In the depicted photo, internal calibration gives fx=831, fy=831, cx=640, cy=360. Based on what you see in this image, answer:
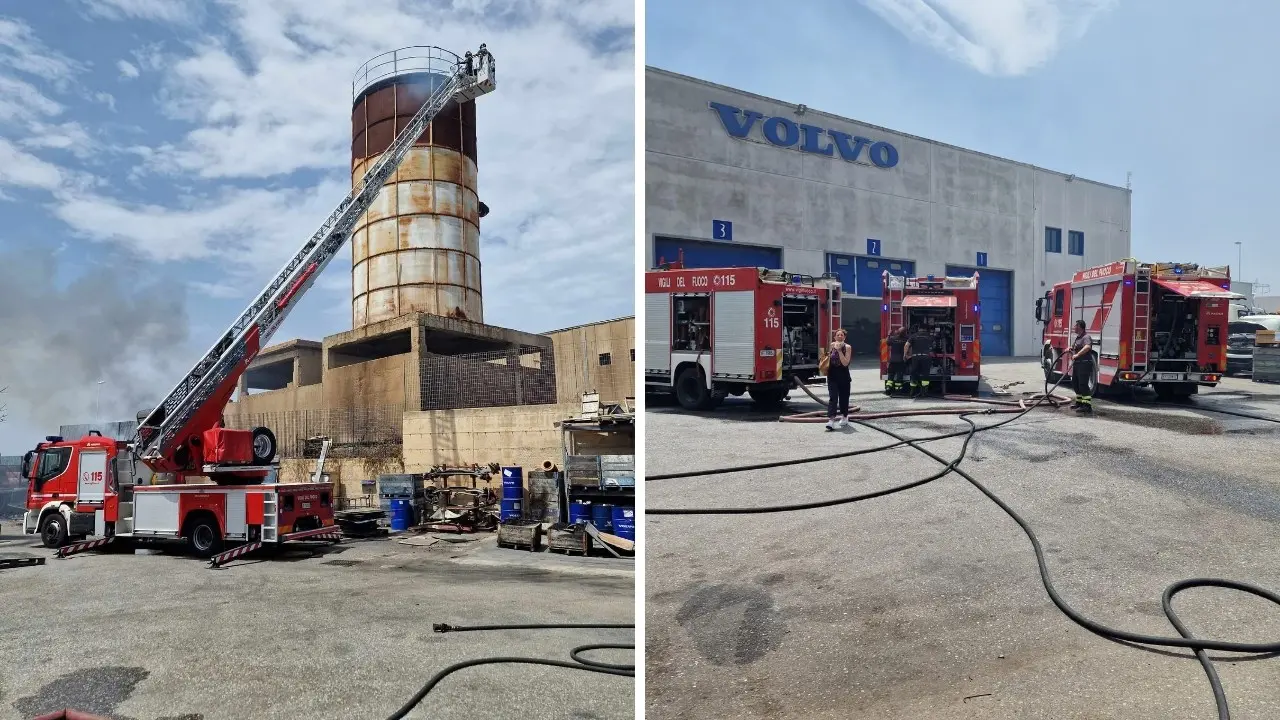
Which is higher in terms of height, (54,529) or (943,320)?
(943,320)

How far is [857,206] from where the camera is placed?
Answer: 3.49m

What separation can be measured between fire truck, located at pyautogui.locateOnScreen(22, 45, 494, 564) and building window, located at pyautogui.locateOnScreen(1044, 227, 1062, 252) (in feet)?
41.4

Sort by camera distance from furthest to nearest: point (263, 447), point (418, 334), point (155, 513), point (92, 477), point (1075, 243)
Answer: point (418, 334), point (263, 447), point (92, 477), point (155, 513), point (1075, 243)

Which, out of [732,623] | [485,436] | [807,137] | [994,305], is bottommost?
[485,436]

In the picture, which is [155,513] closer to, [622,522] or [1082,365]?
[622,522]

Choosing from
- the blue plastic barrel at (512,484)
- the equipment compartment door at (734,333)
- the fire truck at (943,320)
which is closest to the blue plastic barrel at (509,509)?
the blue plastic barrel at (512,484)

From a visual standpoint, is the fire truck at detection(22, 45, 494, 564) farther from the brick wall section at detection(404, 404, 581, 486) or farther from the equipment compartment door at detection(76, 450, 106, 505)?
the brick wall section at detection(404, 404, 581, 486)

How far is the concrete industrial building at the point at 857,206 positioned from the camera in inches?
117

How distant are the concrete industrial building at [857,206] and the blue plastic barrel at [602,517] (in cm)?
982

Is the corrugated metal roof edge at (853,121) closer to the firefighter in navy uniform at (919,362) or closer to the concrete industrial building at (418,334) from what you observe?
the firefighter in navy uniform at (919,362)

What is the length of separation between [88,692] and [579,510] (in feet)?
25.8

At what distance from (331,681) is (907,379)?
452 cm

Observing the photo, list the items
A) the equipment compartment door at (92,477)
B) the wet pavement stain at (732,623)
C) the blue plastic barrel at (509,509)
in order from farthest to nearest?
the blue plastic barrel at (509,509), the equipment compartment door at (92,477), the wet pavement stain at (732,623)

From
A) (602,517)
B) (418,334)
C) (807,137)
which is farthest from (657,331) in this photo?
(418,334)
